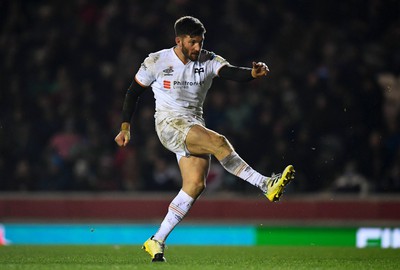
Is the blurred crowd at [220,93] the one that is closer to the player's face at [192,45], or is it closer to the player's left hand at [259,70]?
the player's face at [192,45]

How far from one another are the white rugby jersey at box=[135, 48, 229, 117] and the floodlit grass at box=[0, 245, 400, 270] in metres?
1.29

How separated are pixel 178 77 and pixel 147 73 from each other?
267 mm

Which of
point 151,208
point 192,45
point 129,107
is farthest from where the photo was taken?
point 151,208

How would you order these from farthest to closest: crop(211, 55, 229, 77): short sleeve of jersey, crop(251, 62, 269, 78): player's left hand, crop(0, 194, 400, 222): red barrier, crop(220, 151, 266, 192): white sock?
1. crop(0, 194, 400, 222): red barrier
2. crop(211, 55, 229, 77): short sleeve of jersey
3. crop(220, 151, 266, 192): white sock
4. crop(251, 62, 269, 78): player's left hand

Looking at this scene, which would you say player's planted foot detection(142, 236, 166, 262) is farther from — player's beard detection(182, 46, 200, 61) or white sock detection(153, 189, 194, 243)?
player's beard detection(182, 46, 200, 61)

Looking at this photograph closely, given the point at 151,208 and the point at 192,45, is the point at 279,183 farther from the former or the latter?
the point at 151,208

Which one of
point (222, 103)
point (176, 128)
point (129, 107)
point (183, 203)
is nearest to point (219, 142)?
point (176, 128)

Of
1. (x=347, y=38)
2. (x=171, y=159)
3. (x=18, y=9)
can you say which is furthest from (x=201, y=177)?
(x=18, y=9)

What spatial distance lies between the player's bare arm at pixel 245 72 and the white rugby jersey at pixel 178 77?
0.08 meters

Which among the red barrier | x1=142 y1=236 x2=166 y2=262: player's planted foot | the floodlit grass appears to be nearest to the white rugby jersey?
x1=142 y1=236 x2=166 y2=262: player's planted foot

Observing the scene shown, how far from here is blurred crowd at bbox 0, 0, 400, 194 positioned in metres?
13.1

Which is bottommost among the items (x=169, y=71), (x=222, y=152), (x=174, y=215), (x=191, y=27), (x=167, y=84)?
(x=174, y=215)

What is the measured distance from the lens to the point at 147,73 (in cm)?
757

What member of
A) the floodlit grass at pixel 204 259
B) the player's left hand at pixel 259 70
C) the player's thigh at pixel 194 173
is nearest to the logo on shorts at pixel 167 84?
the player's thigh at pixel 194 173
